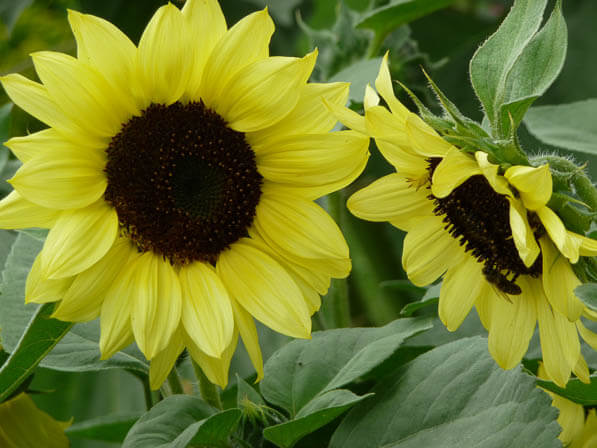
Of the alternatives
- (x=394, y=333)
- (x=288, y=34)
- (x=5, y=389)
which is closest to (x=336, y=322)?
(x=394, y=333)

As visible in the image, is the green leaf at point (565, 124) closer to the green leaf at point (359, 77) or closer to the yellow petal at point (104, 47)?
the green leaf at point (359, 77)

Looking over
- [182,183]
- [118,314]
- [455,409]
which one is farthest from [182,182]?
[455,409]

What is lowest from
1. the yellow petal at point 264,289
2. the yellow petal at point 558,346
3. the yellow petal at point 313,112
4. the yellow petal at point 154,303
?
the yellow petal at point 558,346

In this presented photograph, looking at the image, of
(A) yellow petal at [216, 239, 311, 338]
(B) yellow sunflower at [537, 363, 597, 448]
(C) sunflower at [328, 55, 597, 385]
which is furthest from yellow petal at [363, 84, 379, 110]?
(B) yellow sunflower at [537, 363, 597, 448]

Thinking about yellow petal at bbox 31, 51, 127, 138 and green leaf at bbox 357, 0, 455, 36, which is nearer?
yellow petal at bbox 31, 51, 127, 138

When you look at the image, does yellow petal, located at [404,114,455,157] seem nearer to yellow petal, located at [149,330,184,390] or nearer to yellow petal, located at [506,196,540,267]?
yellow petal, located at [506,196,540,267]

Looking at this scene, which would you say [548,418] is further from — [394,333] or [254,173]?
[254,173]

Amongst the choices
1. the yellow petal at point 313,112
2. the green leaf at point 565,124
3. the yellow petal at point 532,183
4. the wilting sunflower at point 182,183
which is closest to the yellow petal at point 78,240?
the wilting sunflower at point 182,183
